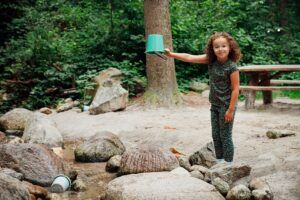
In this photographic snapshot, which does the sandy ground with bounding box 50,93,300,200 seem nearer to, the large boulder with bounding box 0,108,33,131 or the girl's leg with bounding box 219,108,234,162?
the girl's leg with bounding box 219,108,234,162

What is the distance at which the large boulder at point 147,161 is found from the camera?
17.0ft

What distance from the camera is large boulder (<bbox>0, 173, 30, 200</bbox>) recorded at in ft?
12.9

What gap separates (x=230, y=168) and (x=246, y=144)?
4.76ft

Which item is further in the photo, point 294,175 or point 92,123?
point 92,123

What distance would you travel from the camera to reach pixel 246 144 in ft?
19.7

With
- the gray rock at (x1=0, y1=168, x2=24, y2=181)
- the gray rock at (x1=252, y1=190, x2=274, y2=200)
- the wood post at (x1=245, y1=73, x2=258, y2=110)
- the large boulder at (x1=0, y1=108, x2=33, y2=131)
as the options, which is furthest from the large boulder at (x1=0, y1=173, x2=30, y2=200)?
the wood post at (x1=245, y1=73, x2=258, y2=110)

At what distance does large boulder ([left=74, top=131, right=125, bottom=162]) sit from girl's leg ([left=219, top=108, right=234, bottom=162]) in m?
1.98

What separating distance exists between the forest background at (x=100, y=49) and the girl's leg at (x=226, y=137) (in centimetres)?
562

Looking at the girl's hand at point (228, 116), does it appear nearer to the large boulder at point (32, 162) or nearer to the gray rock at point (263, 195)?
the gray rock at point (263, 195)

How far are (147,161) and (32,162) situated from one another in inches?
53.4

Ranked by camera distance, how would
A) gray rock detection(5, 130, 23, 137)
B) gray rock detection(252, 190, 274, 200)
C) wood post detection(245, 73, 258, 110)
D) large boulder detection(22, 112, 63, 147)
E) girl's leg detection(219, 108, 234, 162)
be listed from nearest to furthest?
gray rock detection(252, 190, 274, 200), girl's leg detection(219, 108, 234, 162), large boulder detection(22, 112, 63, 147), gray rock detection(5, 130, 23, 137), wood post detection(245, 73, 258, 110)

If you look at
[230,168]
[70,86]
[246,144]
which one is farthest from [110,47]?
[230,168]

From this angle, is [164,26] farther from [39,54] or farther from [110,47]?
[39,54]

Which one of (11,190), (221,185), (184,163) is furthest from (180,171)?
(11,190)
